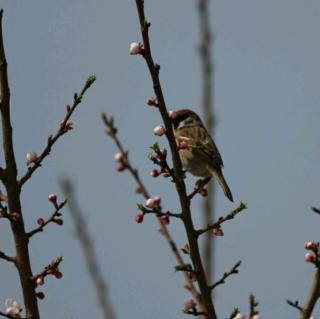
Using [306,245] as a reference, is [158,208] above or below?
above

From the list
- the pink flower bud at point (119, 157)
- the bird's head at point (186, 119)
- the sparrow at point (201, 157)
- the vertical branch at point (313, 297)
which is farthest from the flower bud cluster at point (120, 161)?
the bird's head at point (186, 119)

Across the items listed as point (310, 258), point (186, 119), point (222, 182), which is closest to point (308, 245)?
point (310, 258)

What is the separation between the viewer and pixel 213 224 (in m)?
4.01

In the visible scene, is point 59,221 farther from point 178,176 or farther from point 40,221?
point 178,176

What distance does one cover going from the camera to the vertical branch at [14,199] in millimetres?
3953

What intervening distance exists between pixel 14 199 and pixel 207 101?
4.39 feet

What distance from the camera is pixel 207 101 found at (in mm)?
4305

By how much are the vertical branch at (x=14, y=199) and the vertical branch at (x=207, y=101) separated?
1032mm

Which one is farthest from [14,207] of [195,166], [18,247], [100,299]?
[195,166]

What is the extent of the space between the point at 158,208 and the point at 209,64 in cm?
107

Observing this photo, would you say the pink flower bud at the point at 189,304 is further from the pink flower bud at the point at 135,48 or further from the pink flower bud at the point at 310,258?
the pink flower bud at the point at 135,48

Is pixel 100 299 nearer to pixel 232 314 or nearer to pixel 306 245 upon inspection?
pixel 232 314

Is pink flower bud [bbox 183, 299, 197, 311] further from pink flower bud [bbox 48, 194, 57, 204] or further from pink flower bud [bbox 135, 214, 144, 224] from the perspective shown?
pink flower bud [bbox 48, 194, 57, 204]

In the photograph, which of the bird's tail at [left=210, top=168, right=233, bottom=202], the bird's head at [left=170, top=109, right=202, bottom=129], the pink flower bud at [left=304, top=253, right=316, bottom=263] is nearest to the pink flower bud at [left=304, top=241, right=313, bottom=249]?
the pink flower bud at [left=304, top=253, right=316, bottom=263]
